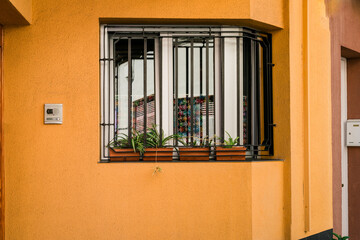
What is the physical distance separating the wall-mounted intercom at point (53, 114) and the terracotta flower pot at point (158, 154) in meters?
0.97

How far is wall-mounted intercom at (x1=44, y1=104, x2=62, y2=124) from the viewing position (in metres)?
3.56

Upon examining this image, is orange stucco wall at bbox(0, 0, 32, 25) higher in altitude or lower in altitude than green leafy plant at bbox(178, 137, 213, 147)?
higher

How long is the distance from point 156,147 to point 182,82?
2.75 ft

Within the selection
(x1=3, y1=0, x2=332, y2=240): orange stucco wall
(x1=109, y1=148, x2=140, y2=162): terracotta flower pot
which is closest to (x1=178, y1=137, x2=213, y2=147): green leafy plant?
(x1=3, y1=0, x2=332, y2=240): orange stucco wall

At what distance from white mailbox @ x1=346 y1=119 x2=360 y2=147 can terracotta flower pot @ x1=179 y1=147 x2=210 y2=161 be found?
2.70m

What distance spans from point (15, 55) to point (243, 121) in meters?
2.61

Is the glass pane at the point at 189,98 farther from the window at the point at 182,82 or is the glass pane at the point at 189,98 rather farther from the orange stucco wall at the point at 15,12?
the orange stucco wall at the point at 15,12

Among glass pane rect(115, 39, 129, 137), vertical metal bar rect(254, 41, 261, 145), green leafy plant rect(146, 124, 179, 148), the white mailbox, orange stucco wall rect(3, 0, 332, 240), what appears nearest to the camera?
orange stucco wall rect(3, 0, 332, 240)

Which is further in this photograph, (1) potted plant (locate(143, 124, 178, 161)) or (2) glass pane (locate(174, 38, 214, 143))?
(2) glass pane (locate(174, 38, 214, 143))

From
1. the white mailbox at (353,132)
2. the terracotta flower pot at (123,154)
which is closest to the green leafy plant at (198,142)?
the terracotta flower pot at (123,154)

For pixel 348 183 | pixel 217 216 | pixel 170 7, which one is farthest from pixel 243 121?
pixel 348 183

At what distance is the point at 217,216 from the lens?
3.71 m

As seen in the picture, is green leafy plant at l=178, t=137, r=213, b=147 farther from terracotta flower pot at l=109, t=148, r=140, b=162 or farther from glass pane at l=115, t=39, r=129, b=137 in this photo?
glass pane at l=115, t=39, r=129, b=137

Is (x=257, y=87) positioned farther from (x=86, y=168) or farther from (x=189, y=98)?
(x=86, y=168)
